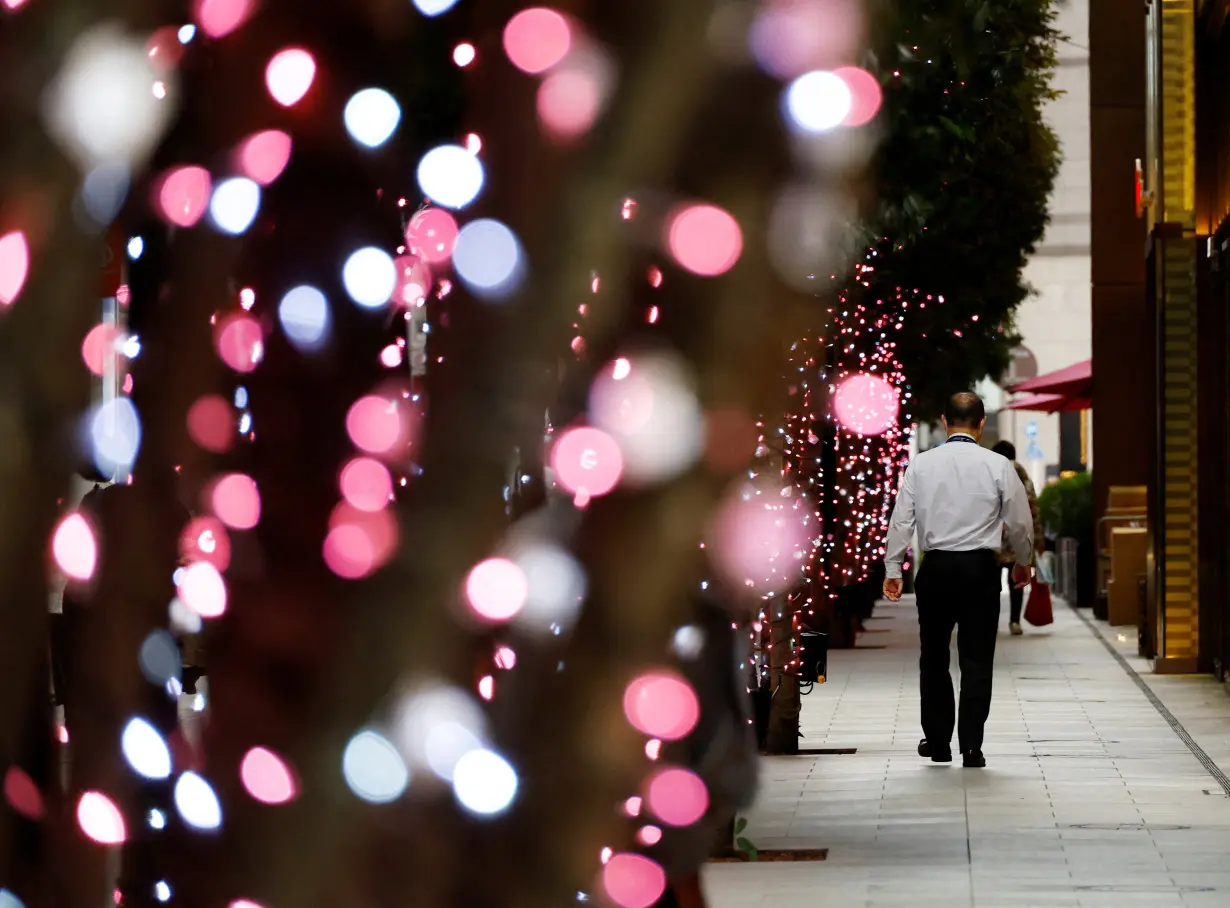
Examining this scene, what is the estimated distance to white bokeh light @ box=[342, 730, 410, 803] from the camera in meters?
1.93

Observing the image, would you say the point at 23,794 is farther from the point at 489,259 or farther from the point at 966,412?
the point at 966,412

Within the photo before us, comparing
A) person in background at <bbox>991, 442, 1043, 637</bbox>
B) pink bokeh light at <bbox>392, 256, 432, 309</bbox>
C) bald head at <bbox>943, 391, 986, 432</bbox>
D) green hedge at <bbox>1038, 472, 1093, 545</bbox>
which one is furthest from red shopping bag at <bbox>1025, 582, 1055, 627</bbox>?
pink bokeh light at <bbox>392, 256, 432, 309</bbox>

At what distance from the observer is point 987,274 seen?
22594 millimetres

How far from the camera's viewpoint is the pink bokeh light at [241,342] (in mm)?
2088

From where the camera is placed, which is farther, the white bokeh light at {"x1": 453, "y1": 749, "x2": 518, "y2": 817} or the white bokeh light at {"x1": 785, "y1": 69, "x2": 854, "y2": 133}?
the white bokeh light at {"x1": 453, "y1": 749, "x2": 518, "y2": 817}

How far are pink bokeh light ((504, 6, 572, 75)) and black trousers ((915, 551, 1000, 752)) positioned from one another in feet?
28.1

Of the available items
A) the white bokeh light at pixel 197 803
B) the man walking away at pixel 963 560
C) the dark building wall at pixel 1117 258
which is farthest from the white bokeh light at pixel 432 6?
the dark building wall at pixel 1117 258

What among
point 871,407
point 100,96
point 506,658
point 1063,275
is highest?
point 1063,275

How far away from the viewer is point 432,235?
79.3 inches

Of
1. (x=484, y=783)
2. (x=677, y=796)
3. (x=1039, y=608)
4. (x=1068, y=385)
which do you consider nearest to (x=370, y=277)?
(x=484, y=783)

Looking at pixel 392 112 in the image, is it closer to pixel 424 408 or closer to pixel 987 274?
pixel 424 408

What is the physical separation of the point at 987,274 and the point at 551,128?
2128 cm

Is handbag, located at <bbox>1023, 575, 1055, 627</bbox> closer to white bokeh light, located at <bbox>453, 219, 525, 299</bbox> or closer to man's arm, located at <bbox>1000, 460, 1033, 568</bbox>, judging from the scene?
man's arm, located at <bbox>1000, 460, 1033, 568</bbox>

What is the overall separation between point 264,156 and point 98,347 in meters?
0.26
